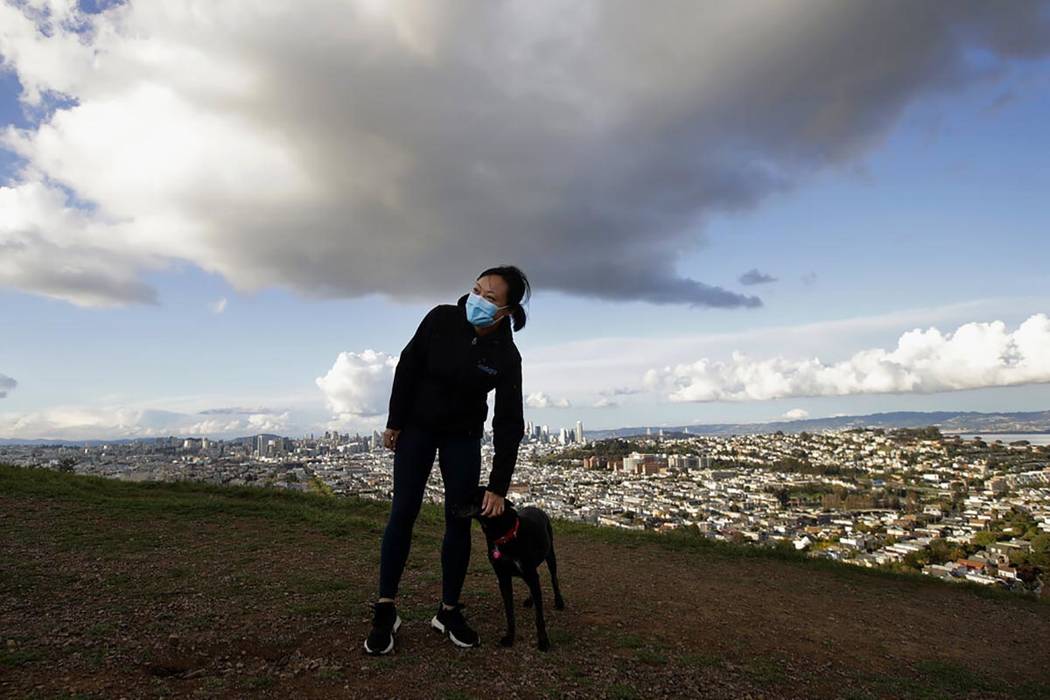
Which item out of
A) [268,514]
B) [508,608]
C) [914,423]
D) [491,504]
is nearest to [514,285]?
[491,504]

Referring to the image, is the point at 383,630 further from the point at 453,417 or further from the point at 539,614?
the point at 453,417

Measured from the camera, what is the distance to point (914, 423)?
103 metres

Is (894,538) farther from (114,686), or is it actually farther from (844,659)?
(114,686)

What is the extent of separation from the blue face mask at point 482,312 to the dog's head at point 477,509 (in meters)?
1.11

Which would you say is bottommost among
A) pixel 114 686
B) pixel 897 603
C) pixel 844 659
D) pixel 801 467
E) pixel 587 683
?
pixel 801 467

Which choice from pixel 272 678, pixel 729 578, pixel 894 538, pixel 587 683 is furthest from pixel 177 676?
pixel 894 538

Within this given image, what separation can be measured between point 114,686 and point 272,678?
29.7 inches

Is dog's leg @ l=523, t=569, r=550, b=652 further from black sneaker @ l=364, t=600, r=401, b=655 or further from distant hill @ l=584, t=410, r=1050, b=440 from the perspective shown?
distant hill @ l=584, t=410, r=1050, b=440

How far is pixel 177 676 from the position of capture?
2.98 m

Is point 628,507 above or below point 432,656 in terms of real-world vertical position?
below

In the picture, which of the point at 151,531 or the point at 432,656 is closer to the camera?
the point at 432,656

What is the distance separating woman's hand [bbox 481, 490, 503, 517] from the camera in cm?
344

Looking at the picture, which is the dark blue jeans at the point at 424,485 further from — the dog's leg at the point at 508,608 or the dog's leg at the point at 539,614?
the dog's leg at the point at 539,614

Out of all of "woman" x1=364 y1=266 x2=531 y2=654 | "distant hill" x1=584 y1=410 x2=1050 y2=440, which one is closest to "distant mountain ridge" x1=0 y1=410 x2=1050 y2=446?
"distant hill" x1=584 y1=410 x2=1050 y2=440
